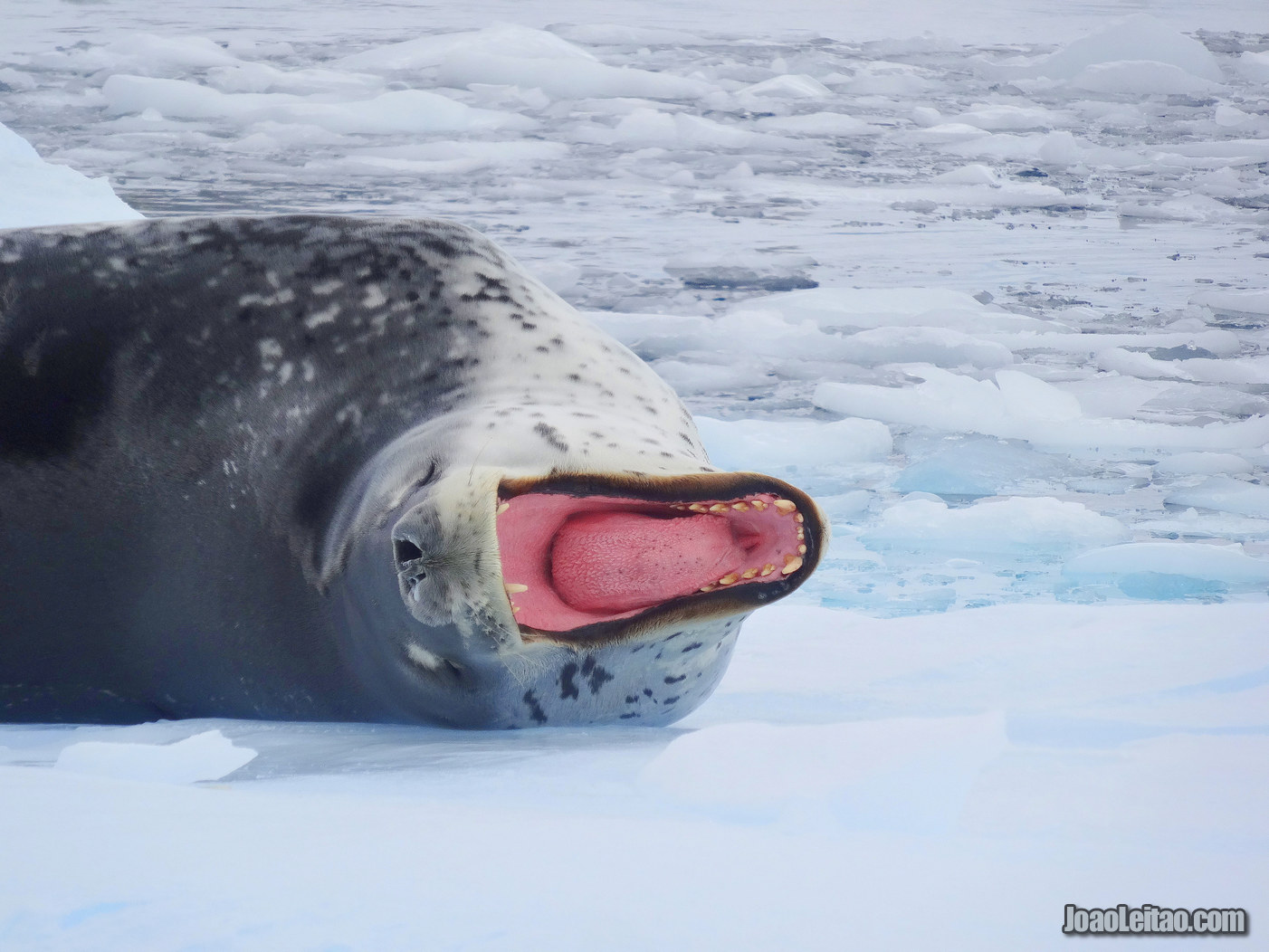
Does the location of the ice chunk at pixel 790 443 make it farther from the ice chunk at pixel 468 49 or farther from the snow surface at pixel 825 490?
the ice chunk at pixel 468 49

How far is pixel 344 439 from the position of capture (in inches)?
72.4

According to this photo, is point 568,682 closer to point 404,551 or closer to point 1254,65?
point 404,551

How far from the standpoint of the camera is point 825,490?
443 centimetres

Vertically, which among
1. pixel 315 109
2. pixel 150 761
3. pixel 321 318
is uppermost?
pixel 315 109

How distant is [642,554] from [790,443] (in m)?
3.45

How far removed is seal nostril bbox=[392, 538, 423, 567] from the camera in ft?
4.52

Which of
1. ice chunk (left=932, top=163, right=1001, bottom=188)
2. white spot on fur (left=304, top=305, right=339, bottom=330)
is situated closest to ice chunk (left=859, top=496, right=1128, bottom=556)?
white spot on fur (left=304, top=305, right=339, bottom=330)

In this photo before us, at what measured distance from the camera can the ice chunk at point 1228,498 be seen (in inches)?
167

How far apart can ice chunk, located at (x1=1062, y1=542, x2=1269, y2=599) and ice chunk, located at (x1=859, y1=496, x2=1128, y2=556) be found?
0.70 ft

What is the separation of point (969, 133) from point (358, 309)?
12.5 metres

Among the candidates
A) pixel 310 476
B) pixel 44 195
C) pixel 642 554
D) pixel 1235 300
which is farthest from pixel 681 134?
pixel 642 554

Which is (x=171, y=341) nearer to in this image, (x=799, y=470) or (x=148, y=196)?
(x=799, y=470)

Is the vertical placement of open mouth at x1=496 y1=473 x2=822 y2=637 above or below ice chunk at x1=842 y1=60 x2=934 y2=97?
below

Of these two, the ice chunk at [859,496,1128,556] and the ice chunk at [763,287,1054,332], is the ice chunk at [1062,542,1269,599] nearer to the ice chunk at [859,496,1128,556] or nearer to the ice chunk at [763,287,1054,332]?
the ice chunk at [859,496,1128,556]
